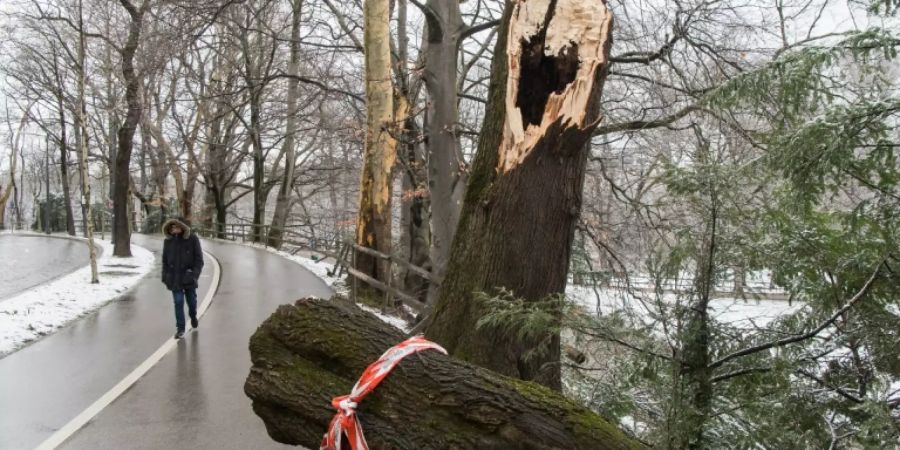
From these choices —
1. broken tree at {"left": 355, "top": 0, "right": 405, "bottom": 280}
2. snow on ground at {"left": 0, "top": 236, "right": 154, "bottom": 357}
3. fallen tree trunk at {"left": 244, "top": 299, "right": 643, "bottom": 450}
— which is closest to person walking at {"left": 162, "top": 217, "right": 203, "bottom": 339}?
snow on ground at {"left": 0, "top": 236, "right": 154, "bottom": 357}

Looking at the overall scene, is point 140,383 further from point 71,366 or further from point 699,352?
point 699,352

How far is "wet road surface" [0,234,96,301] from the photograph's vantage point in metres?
17.9

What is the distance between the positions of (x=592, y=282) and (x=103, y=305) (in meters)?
10.7

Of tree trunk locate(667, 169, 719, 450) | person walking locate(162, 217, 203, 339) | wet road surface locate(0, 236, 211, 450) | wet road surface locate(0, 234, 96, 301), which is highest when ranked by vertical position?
tree trunk locate(667, 169, 719, 450)

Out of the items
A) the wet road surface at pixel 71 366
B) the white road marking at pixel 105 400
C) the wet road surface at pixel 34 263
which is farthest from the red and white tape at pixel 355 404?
the wet road surface at pixel 34 263

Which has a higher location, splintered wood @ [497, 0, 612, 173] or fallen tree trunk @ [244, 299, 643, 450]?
splintered wood @ [497, 0, 612, 173]

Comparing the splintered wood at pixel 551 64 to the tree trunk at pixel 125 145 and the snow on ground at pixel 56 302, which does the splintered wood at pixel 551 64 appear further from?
the tree trunk at pixel 125 145

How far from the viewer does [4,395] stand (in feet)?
22.2

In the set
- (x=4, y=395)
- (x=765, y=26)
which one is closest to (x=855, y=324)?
(x=765, y=26)

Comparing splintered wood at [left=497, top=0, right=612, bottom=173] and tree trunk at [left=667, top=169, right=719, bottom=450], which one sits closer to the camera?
tree trunk at [left=667, top=169, right=719, bottom=450]

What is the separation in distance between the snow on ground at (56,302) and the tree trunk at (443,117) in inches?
233

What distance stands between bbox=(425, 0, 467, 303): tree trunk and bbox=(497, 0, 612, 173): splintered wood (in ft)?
17.1

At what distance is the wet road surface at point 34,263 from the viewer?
705 inches

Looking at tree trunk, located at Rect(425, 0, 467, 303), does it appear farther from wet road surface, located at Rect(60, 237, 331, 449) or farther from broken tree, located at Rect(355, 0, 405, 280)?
→ wet road surface, located at Rect(60, 237, 331, 449)
